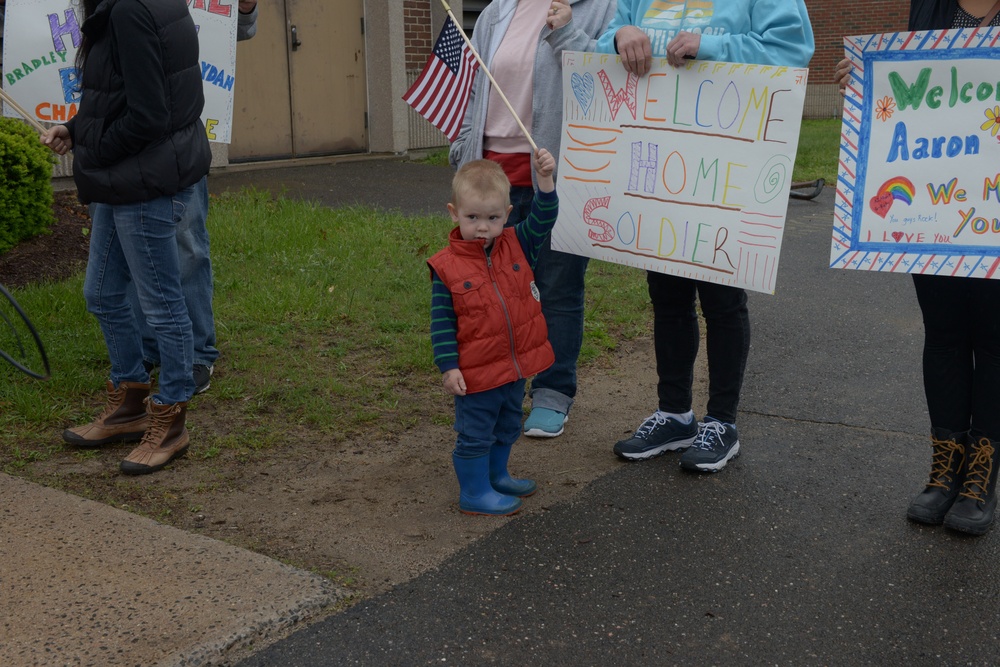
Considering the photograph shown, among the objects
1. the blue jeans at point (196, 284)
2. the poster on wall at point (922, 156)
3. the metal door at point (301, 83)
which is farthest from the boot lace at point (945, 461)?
the metal door at point (301, 83)

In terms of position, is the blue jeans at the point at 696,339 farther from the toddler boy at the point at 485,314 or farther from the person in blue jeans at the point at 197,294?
the person in blue jeans at the point at 197,294

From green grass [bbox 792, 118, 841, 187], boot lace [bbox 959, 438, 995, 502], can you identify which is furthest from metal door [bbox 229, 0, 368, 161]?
boot lace [bbox 959, 438, 995, 502]

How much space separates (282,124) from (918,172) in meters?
9.22

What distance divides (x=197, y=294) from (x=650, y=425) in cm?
215

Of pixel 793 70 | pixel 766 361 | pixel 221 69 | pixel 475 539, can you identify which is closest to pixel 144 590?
pixel 475 539

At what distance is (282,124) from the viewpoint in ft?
38.2

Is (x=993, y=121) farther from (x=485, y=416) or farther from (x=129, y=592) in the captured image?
(x=129, y=592)

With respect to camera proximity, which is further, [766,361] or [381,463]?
[766,361]

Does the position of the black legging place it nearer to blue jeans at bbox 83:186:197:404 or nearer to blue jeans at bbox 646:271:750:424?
blue jeans at bbox 646:271:750:424

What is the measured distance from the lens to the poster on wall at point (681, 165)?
3.66 metres

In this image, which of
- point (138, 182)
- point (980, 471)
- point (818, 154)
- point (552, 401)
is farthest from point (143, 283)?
point (818, 154)

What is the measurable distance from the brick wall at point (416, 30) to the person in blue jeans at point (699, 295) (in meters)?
9.02

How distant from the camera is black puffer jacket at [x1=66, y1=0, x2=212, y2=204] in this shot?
359cm

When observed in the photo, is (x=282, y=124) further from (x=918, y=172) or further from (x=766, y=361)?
(x=918, y=172)
